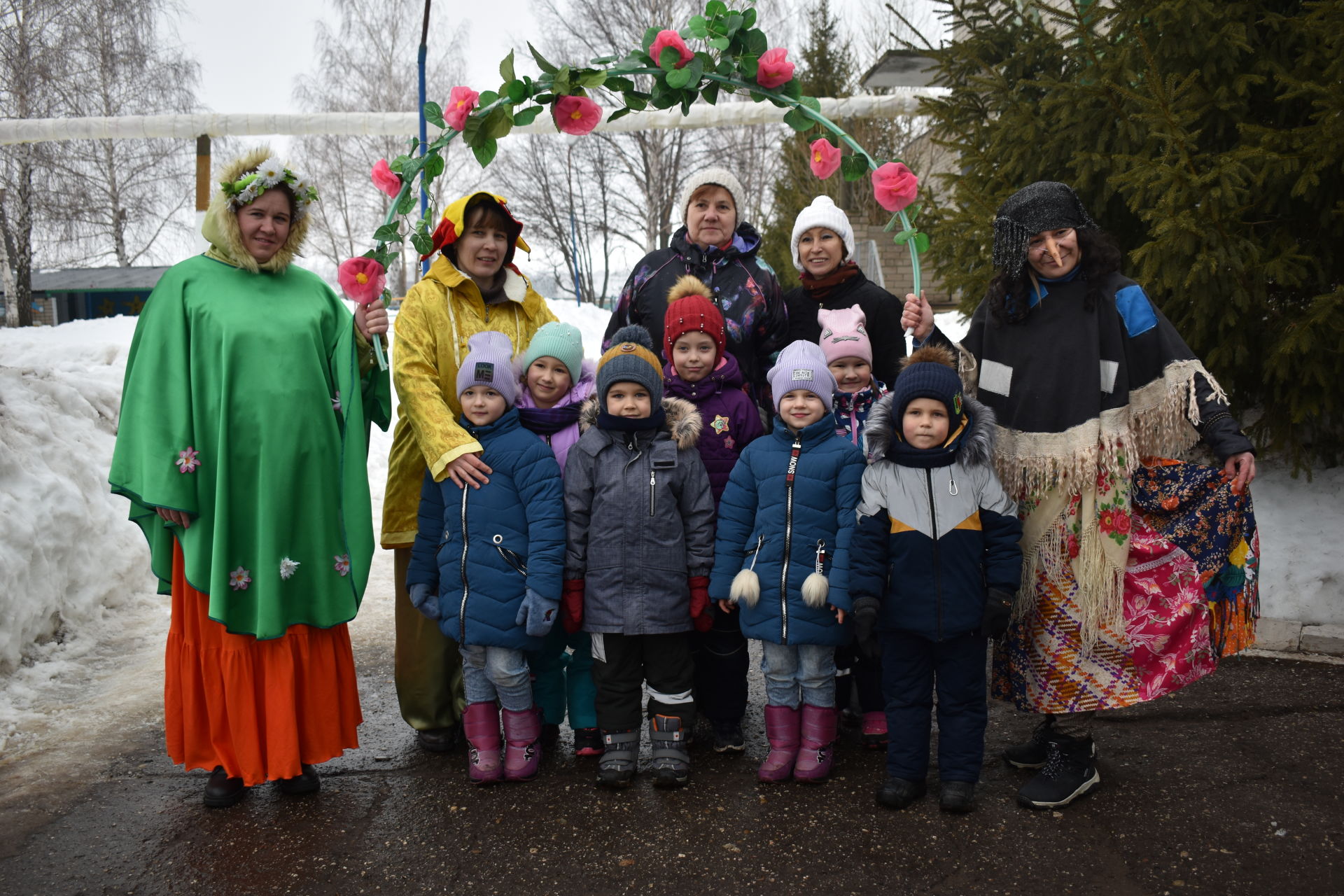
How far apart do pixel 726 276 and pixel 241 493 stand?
7.10ft

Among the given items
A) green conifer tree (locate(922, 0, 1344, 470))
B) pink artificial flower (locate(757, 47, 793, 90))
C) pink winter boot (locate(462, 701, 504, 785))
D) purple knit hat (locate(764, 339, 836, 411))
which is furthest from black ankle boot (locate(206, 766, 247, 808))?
green conifer tree (locate(922, 0, 1344, 470))

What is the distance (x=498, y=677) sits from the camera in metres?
3.51

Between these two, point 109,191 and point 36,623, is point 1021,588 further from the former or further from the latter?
point 109,191

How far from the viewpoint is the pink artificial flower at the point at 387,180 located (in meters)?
3.81

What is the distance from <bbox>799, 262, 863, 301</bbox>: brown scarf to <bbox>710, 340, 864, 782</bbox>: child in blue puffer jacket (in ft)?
2.11

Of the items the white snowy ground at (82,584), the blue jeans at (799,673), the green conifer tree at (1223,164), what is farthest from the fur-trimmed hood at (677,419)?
the green conifer tree at (1223,164)

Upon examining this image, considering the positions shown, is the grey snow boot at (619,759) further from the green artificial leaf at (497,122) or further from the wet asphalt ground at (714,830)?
the green artificial leaf at (497,122)

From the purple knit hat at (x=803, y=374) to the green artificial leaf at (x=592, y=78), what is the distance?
130 centimetres

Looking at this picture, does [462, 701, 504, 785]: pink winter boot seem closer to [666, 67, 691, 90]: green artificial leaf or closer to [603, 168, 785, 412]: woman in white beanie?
[603, 168, 785, 412]: woman in white beanie

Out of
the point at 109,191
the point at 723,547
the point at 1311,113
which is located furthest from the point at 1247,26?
the point at 109,191

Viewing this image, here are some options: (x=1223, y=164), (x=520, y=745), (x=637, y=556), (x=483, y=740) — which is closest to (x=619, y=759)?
(x=520, y=745)

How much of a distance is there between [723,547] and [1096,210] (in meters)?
3.48

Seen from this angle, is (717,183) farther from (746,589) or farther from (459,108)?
(746,589)

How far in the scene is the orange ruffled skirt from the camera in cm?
335
